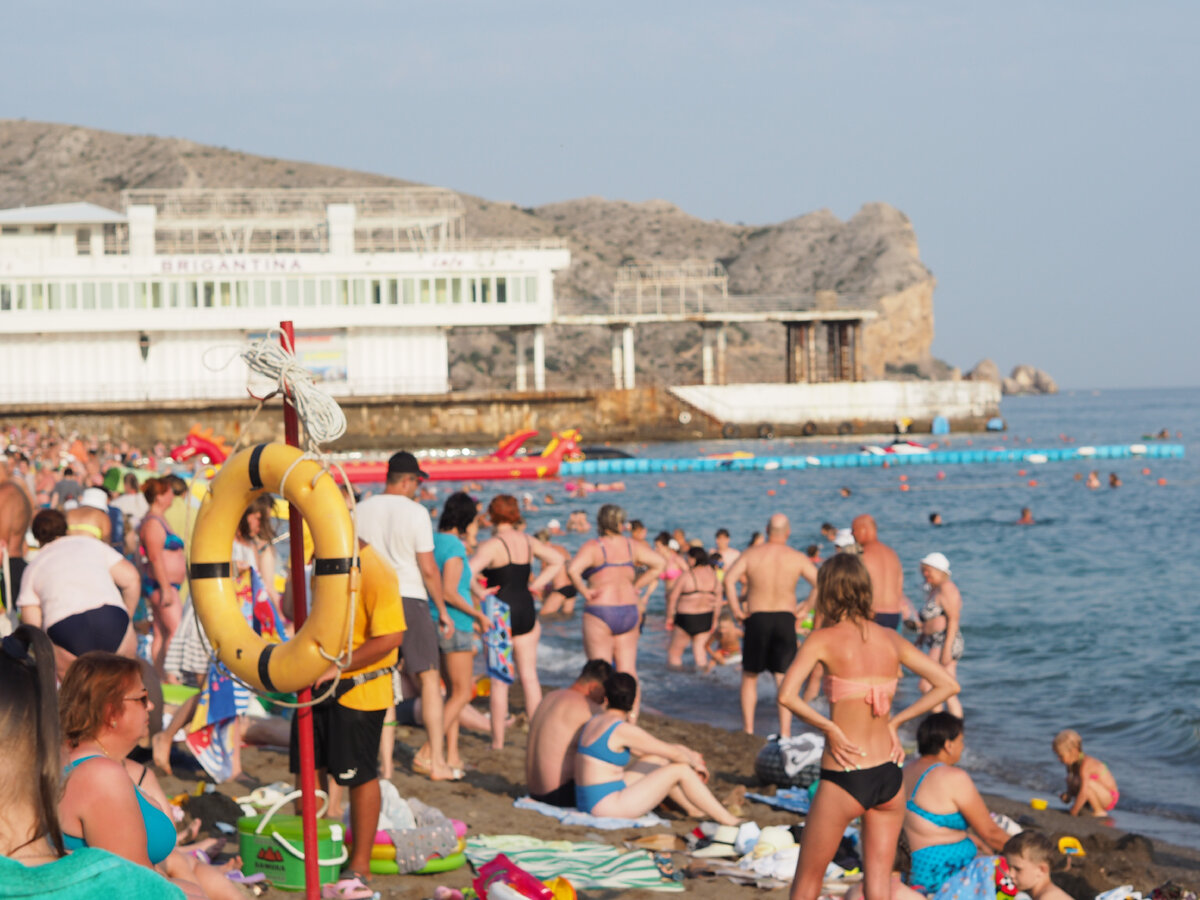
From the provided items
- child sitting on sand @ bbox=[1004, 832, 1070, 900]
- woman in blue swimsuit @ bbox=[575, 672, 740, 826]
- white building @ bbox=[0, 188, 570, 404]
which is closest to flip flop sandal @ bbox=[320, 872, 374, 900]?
woman in blue swimsuit @ bbox=[575, 672, 740, 826]

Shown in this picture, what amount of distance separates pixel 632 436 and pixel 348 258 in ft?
46.3

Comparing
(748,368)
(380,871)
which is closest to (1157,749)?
(380,871)

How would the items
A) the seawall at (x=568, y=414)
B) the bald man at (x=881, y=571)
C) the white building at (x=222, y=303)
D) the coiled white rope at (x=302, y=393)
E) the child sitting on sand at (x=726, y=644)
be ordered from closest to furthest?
the coiled white rope at (x=302, y=393) < the bald man at (x=881, y=571) < the child sitting on sand at (x=726, y=644) < the seawall at (x=568, y=414) < the white building at (x=222, y=303)

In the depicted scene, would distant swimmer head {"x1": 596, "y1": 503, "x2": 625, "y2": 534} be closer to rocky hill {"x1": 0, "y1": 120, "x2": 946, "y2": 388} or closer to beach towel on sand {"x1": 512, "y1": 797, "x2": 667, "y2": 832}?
beach towel on sand {"x1": 512, "y1": 797, "x2": 667, "y2": 832}

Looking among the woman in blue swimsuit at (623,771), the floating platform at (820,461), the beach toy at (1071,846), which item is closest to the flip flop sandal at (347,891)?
the woman in blue swimsuit at (623,771)

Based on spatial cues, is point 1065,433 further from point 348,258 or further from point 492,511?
point 492,511

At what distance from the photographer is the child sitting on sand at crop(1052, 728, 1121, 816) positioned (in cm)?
881

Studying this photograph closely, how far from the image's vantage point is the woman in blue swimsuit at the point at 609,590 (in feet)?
31.2

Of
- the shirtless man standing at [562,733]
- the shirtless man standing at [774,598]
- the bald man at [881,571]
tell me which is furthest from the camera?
the shirtless man standing at [774,598]

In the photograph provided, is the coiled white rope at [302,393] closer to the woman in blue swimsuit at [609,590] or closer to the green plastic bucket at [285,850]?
the green plastic bucket at [285,850]

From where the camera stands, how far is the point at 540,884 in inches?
214

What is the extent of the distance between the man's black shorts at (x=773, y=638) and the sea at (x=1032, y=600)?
5.54ft

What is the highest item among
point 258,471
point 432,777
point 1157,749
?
point 258,471

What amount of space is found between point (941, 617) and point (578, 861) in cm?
450
